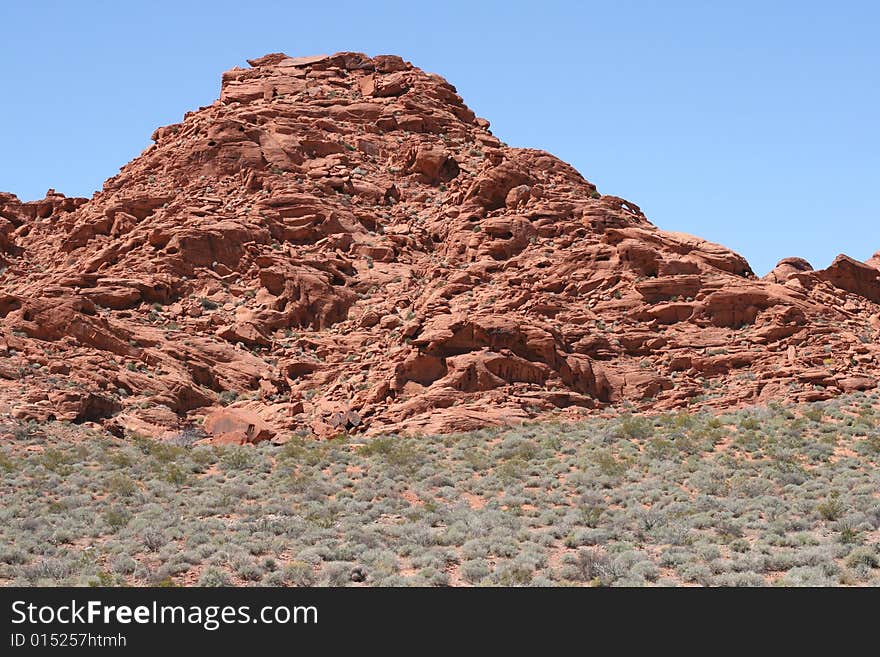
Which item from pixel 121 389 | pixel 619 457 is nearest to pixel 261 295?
pixel 121 389

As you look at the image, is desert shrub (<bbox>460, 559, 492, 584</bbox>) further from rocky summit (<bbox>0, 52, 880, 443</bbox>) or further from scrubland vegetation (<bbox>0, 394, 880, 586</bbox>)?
rocky summit (<bbox>0, 52, 880, 443</bbox>)

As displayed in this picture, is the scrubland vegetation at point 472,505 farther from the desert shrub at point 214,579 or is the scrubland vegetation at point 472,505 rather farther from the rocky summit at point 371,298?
the rocky summit at point 371,298

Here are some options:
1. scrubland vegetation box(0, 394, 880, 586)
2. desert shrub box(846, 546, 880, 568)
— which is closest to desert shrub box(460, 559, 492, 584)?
scrubland vegetation box(0, 394, 880, 586)

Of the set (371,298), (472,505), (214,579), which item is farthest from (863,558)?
(371,298)

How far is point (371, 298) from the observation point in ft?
134

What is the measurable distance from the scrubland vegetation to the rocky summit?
2619 mm

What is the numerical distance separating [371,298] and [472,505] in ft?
65.4

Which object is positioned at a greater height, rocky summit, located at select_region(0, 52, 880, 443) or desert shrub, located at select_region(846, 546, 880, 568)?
rocky summit, located at select_region(0, 52, 880, 443)

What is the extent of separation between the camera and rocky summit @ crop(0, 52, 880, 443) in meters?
33.3

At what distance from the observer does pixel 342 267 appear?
4219 centimetres

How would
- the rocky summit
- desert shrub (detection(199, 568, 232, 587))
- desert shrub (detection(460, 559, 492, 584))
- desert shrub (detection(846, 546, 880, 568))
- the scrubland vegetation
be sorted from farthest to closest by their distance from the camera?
1. the rocky summit
2. the scrubland vegetation
3. desert shrub (detection(846, 546, 880, 568))
4. desert shrub (detection(460, 559, 492, 584))
5. desert shrub (detection(199, 568, 232, 587))

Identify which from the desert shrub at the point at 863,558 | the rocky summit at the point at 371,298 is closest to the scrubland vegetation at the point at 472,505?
the desert shrub at the point at 863,558

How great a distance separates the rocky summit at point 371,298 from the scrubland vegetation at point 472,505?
8.59 feet

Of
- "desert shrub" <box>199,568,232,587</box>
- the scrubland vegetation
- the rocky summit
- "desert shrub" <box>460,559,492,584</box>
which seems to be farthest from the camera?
the rocky summit
